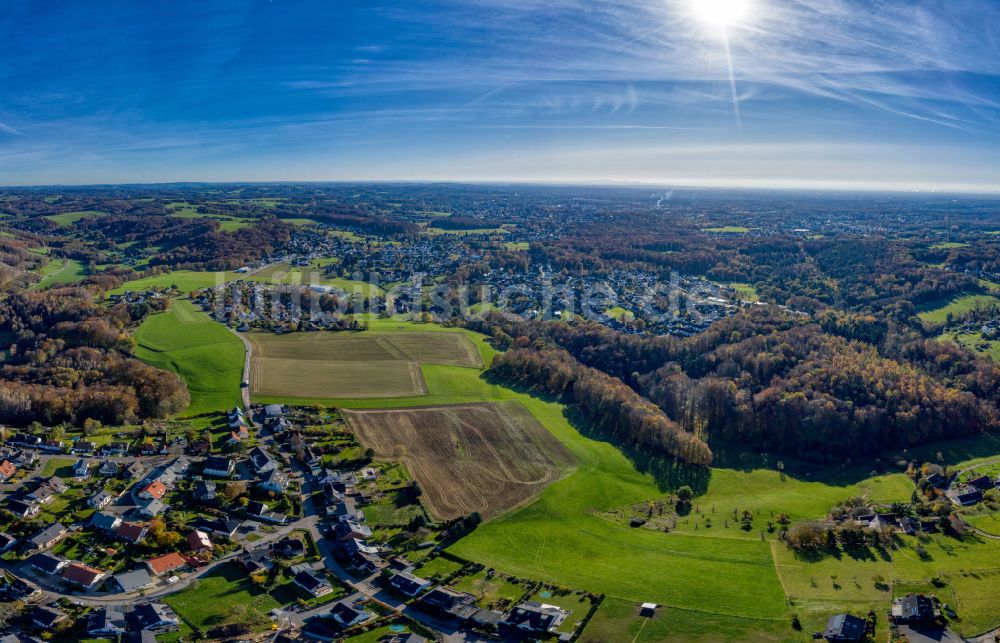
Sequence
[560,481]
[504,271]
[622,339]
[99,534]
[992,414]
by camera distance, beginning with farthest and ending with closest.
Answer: [504,271]
[622,339]
[992,414]
[560,481]
[99,534]

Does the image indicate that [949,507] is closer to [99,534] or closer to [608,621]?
[608,621]

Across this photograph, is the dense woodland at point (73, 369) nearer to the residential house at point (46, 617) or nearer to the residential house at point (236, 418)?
the residential house at point (236, 418)

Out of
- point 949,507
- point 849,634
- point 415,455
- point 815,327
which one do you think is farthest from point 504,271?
point 849,634

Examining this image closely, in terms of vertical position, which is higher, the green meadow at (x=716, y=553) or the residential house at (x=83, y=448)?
the residential house at (x=83, y=448)

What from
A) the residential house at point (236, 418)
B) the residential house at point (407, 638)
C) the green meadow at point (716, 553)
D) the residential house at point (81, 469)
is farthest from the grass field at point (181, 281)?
the residential house at point (407, 638)

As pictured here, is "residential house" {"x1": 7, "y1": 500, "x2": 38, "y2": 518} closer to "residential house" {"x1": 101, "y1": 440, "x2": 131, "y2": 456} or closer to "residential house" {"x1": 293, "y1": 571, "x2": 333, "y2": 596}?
"residential house" {"x1": 101, "y1": 440, "x2": 131, "y2": 456}
